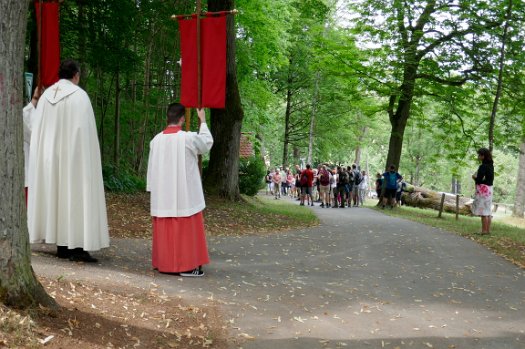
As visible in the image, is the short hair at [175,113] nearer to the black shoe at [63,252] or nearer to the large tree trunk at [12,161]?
the black shoe at [63,252]

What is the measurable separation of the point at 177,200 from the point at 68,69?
2.10 meters

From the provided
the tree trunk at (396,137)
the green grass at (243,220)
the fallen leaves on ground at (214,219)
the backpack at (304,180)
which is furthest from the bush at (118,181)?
the tree trunk at (396,137)

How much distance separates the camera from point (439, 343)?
525 cm

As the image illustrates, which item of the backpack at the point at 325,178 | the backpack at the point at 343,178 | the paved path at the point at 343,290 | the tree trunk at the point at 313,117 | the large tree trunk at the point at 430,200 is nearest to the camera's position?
the paved path at the point at 343,290

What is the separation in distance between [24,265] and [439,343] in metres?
3.77

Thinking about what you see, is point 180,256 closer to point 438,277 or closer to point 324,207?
point 438,277

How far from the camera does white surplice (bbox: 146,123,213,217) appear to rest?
277 inches

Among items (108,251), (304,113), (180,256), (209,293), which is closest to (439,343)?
(209,293)

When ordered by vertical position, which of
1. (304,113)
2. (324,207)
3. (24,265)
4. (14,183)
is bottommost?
(324,207)

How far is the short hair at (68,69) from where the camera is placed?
6.72 m

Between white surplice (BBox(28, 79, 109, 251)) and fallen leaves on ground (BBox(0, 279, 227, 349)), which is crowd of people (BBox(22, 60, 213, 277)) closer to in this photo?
white surplice (BBox(28, 79, 109, 251))

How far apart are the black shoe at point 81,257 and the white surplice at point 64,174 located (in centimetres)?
29

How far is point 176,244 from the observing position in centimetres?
704

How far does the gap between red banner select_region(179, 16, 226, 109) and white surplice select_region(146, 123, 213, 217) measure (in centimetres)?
80
